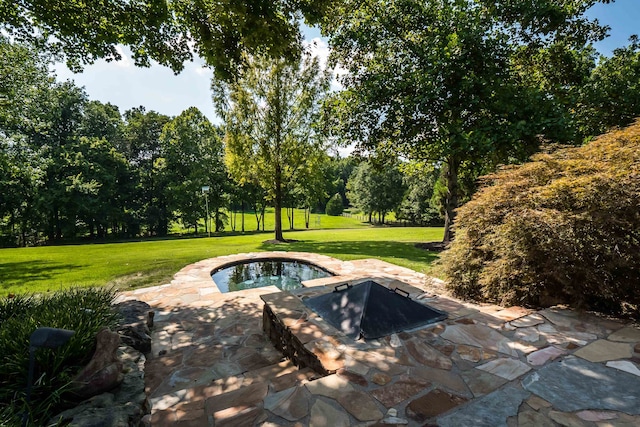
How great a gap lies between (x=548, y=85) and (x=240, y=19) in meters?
10.7

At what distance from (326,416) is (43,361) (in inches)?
87.6

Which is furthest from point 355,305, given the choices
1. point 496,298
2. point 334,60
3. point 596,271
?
point 334,60

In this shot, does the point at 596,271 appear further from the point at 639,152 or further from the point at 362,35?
the point at 362,35

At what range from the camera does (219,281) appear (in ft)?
24.4

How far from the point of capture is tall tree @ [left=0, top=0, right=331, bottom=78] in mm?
4988

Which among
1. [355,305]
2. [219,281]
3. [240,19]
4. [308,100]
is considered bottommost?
[219,281]

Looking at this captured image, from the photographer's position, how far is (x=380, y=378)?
238 centimetres

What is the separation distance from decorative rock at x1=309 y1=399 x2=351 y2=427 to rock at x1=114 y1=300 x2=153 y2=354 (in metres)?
2.51

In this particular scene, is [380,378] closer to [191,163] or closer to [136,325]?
[136,325]

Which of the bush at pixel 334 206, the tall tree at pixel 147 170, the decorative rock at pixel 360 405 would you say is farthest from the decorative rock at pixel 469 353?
the bush at pixel 334 206

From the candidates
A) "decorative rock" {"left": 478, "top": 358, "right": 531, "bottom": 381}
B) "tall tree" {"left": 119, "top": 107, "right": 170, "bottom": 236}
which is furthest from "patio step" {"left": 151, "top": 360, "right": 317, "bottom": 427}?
"tall tree" {"left": 119, "top": 107, "right": 170, "bottom": 236}

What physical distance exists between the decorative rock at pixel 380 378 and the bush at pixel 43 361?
7.61 feet

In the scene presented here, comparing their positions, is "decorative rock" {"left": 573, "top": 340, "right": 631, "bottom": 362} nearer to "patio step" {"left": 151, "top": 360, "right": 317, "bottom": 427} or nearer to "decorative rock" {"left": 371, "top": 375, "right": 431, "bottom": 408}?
"decorative rock" {"left": 371, "top": 375, "right": 431, "bottom": 408}

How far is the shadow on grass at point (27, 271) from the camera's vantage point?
6.57 m
